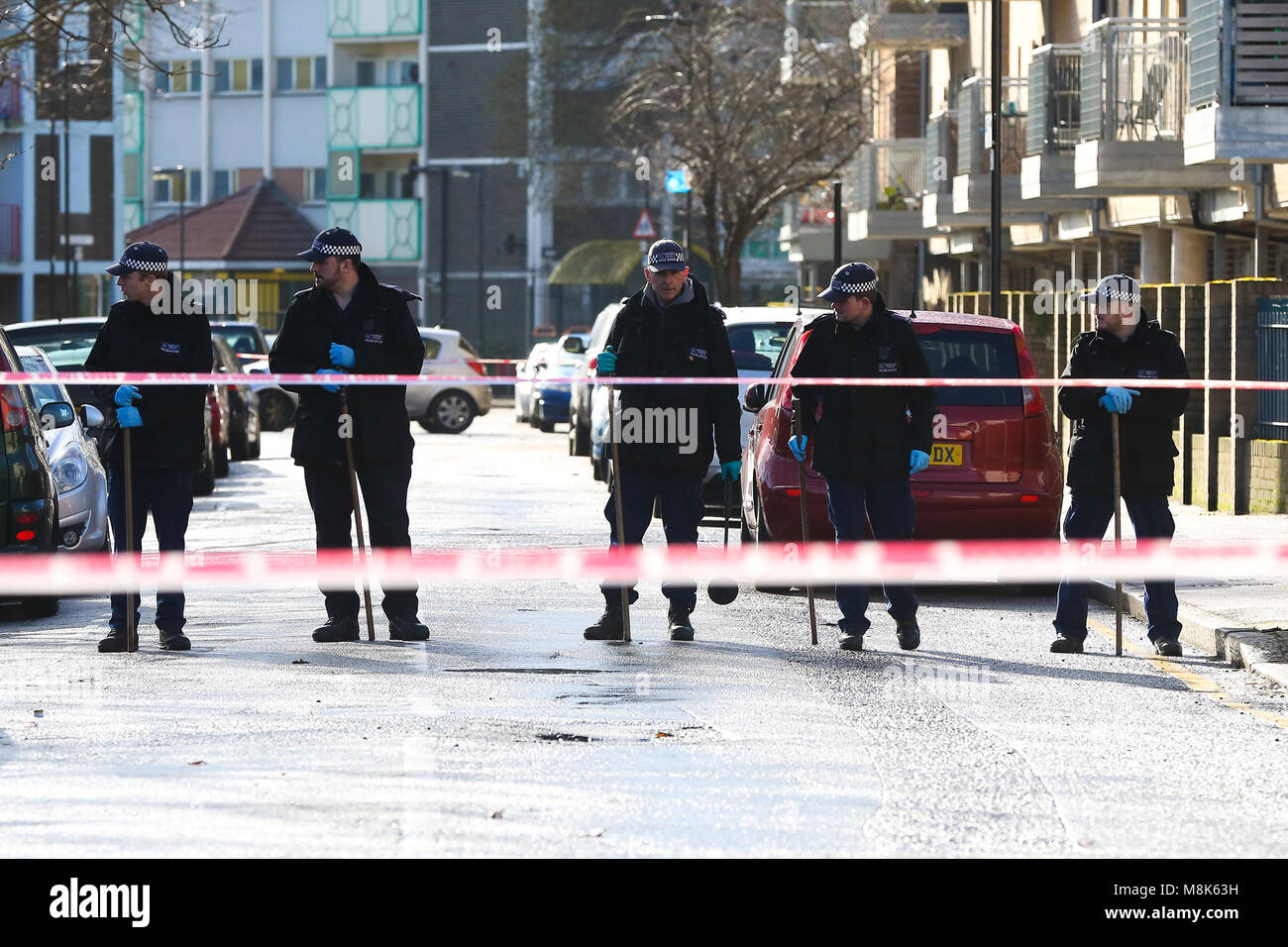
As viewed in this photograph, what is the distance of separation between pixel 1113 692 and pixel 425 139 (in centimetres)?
6461

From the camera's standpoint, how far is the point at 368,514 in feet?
37.8

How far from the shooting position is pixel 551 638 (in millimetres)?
11484

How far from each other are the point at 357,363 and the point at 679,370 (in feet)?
5.19

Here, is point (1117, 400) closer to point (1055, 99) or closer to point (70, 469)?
point (70, 469)

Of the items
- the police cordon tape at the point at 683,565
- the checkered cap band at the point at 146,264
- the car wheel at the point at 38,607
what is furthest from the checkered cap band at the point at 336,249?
the car wheel at the point at 38,607

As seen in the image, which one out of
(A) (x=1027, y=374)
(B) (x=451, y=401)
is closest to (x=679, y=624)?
(A) (x=1027, y=374)

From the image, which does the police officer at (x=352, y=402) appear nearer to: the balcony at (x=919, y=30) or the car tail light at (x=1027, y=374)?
the car tail light at (x=1027, y=374)

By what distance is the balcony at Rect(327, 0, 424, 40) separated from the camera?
238 ft

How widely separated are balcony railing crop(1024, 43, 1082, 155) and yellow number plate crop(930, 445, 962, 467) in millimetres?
18061

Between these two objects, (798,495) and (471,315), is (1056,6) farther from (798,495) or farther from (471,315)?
(471,315)

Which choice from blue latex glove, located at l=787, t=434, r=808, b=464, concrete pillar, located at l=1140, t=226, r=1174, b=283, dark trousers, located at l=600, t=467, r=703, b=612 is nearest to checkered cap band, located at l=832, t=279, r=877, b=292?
blue latex glove, located at l=787, t=434, r=808, b=464

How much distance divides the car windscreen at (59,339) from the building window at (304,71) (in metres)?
52.8
